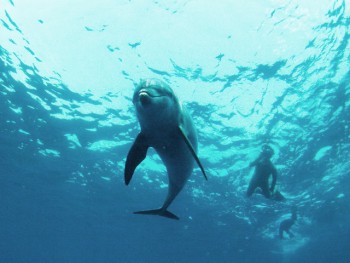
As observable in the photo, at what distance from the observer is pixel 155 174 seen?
22.1 m

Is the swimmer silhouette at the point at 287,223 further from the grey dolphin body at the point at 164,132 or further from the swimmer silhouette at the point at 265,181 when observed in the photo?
the grey dolphin body at the point at 164,132

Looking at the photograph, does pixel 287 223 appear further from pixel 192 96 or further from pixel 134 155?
pixel 134 155

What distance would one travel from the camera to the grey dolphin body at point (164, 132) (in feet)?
14.9

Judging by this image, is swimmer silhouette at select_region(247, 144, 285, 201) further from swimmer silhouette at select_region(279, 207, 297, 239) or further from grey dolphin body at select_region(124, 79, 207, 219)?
swimmer silhouette at select_region(279, 207, 297, 239)

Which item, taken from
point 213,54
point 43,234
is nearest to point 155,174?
point 213,54

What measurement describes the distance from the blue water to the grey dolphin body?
19.2 feet

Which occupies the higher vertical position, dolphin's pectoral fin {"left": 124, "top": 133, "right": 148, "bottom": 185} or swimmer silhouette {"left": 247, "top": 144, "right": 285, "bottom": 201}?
swimmer silhouette {"left": 247, "top": 144, "right": 285, "bottom": 201}

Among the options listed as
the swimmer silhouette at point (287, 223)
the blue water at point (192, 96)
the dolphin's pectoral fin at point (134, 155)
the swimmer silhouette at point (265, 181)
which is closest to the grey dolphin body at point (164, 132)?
the dolphin's pectoral fin at point (134, 155)

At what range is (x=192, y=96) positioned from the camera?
13.4 m

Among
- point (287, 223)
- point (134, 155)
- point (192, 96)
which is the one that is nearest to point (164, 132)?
point (134, 155)

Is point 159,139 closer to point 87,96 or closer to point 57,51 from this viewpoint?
point 57,51

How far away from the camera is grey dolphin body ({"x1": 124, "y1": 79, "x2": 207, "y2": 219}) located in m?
4.55

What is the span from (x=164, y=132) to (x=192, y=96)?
27.5 feet

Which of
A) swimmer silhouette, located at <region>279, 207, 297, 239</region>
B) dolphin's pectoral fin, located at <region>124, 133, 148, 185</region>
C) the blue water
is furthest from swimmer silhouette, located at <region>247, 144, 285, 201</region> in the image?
swimmer silhouette, located at <region>279, 207, 297, 239</region>
